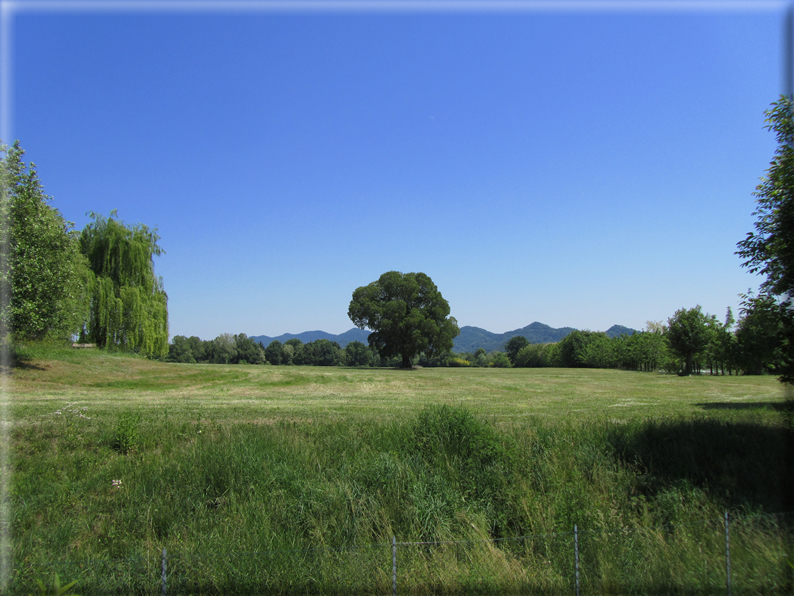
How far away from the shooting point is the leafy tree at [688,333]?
49000 millimetres

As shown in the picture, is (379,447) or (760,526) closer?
(760,526)

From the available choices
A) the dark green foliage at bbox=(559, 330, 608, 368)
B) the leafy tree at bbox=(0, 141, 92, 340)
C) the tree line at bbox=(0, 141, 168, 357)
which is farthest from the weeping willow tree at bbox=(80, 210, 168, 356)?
the dark green foliage at bbox=(559, 330, 608, 368)

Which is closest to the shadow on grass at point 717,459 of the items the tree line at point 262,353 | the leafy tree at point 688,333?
the leafy tree at point 688,333

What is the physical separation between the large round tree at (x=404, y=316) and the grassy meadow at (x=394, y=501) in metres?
41.7

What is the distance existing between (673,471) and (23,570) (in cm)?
1297

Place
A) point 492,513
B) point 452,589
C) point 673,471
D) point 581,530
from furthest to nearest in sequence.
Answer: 1. point 673,471
2. point 492,513
3. point 581,530
4. point 452,589

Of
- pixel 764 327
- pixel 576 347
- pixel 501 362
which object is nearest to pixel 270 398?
pixel 764 327

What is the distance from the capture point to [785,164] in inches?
380

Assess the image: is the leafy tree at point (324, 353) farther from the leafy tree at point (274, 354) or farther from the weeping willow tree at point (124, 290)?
the weeping willow tree at point (124, 290)

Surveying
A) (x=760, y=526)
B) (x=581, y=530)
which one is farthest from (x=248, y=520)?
(x=760, y=526)

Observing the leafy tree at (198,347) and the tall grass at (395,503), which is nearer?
the tall grass at (395,503)

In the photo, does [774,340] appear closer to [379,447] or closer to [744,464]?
[744,464]

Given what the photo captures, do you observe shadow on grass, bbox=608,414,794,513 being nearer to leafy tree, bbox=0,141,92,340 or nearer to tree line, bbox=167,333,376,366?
leafy tree, bbox=0,141,92,340

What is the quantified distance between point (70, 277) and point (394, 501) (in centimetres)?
2438
